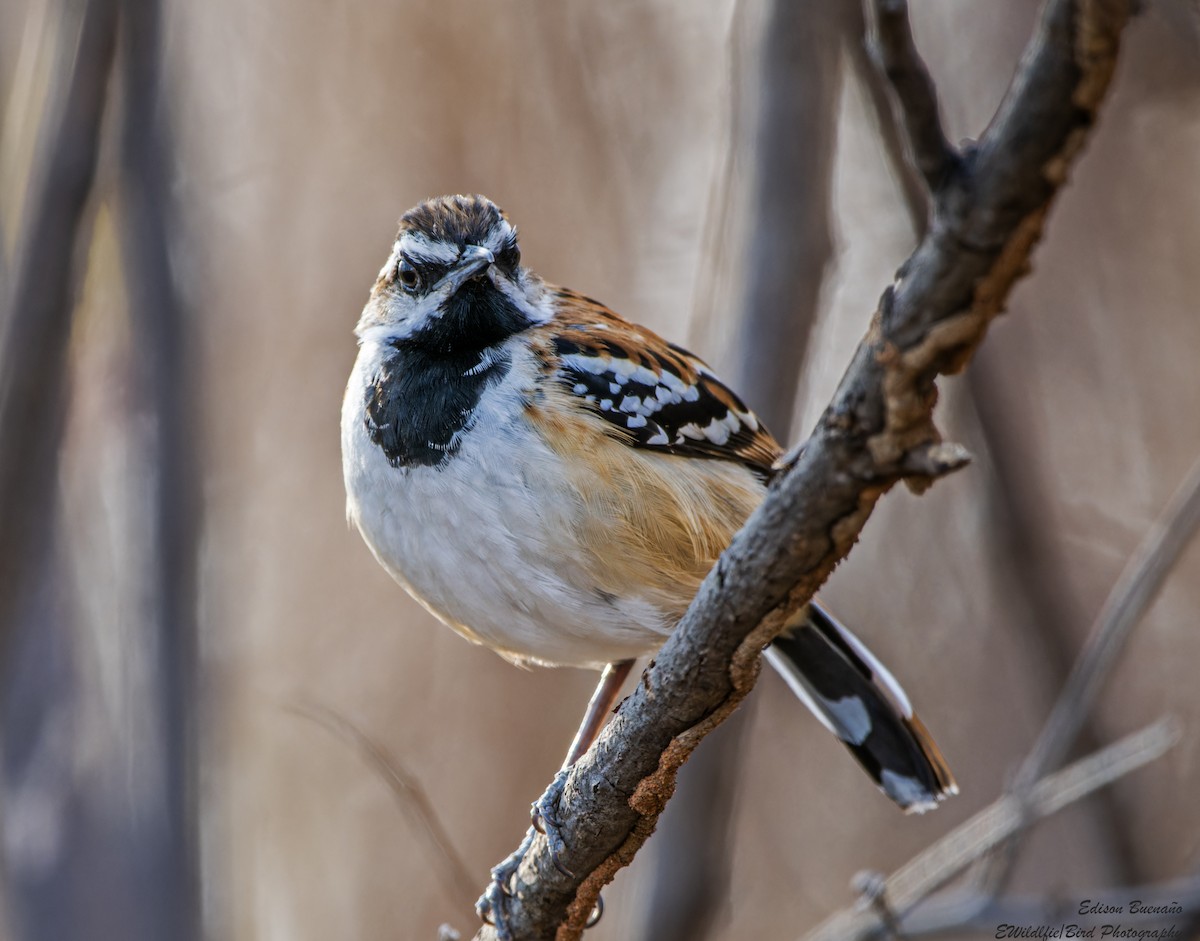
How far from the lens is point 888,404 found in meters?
1.99

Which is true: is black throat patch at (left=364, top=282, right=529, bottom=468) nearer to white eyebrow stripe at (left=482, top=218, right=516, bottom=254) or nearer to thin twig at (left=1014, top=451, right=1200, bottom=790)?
white eyebrow stripe at (left=482, top=218, right=516, bottom=254)

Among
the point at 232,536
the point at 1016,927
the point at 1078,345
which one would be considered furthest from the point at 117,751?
the point at 1078,345

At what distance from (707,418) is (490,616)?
107 centimetres

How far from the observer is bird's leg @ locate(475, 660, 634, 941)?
3453mm

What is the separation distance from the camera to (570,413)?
13.3 ft

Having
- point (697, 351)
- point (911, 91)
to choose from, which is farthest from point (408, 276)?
point (911, 91)

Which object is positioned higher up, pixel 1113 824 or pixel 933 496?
pixel 933 496

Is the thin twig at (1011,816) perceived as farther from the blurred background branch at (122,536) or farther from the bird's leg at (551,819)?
the blurred background branch at (122,536)

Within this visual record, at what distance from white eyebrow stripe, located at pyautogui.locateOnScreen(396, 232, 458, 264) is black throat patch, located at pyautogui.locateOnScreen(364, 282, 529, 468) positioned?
7.1 inches

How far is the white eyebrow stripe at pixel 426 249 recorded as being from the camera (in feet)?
15.0

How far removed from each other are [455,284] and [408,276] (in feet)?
0.98

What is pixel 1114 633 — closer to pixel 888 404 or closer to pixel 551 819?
pixel 551 819

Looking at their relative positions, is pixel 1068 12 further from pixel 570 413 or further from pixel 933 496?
pixel 933 496

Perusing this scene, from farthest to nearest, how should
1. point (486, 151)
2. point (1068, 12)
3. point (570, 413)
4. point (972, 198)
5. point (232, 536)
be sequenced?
point (486, 151) < point (232, 536) < point (570, 413) < point (972, 198) < point (1068, 12)
